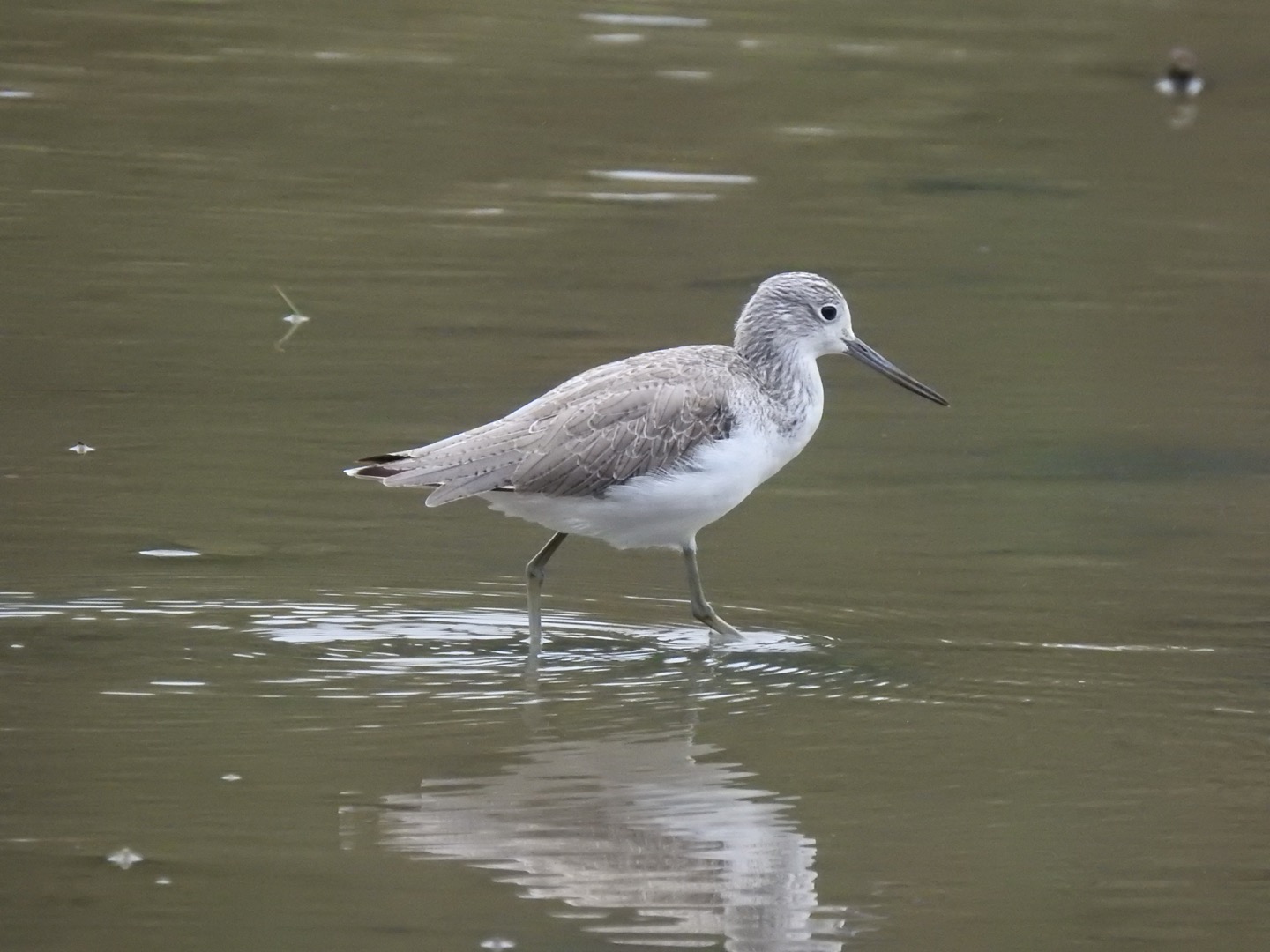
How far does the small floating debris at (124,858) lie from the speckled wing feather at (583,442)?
1.95 m

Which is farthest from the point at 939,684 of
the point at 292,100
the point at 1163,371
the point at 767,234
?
the point at 292,100

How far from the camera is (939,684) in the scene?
24.3 ft

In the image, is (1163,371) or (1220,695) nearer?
(1220,695)

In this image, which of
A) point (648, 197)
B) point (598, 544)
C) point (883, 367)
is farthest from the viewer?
point (648, 197)

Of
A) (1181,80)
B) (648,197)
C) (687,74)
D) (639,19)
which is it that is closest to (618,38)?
(639,19)

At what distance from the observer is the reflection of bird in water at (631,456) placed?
754 cm

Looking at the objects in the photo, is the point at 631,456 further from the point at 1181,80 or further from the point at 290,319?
the point at 1181,80

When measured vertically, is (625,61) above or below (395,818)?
above

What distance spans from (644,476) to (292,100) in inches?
327

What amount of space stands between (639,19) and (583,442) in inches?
448

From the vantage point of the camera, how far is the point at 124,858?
224 inches

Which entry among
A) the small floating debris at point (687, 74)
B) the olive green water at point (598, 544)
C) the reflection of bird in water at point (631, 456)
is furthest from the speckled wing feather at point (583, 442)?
the small floating debris at point (687, 74)

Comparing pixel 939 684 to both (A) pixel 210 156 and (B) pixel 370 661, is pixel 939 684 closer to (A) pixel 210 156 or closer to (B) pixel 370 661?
(B) pixel 370 661

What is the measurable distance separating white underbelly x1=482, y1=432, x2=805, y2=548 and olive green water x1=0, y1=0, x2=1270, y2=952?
0.37 m
